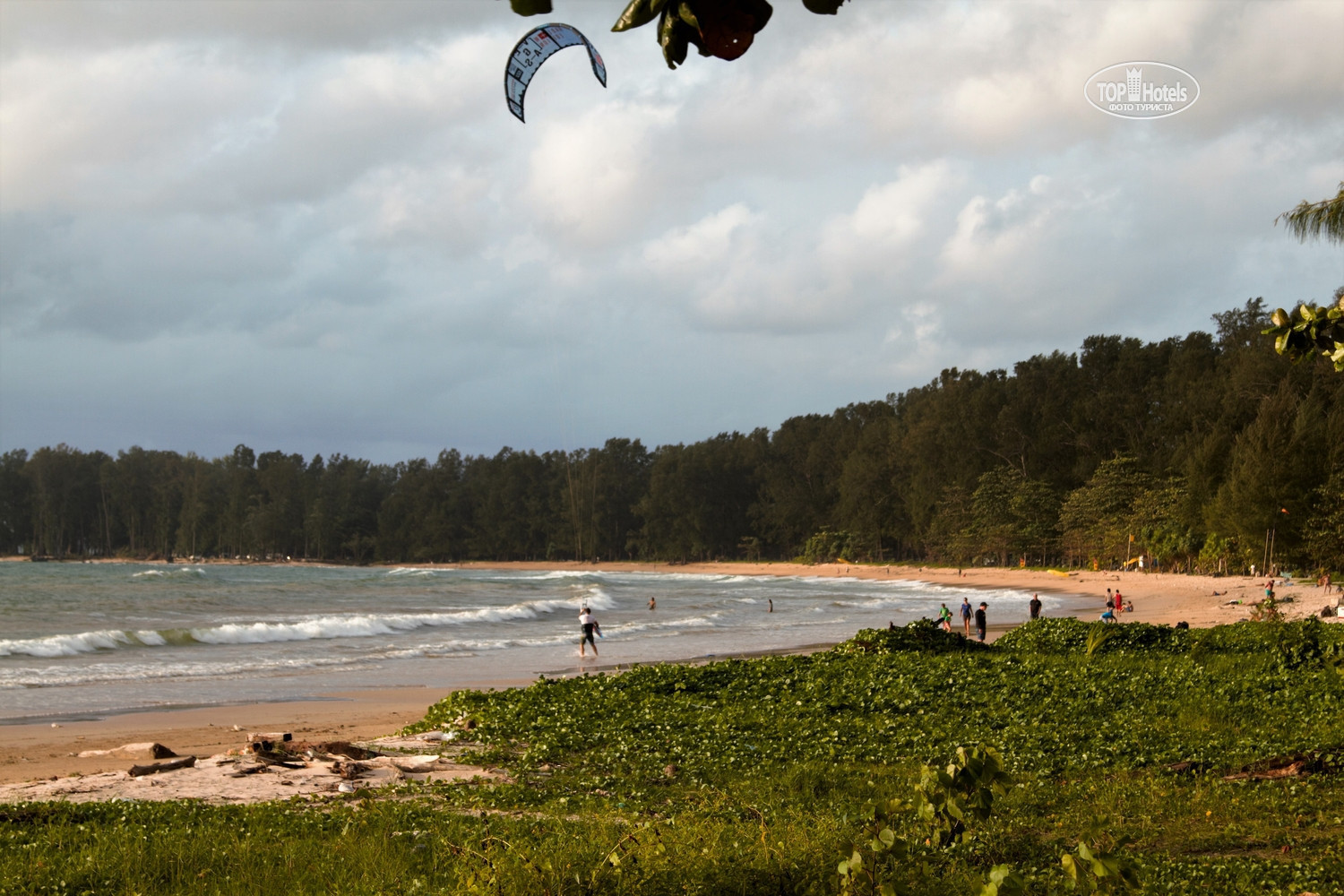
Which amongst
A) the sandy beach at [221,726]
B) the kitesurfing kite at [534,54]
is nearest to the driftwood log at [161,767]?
the sandy beach at [221,726]

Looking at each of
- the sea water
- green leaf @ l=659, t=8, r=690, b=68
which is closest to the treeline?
the sea water

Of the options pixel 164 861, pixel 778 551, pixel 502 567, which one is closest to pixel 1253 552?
pixel 164 861

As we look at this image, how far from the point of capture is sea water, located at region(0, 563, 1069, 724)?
21.6 metres

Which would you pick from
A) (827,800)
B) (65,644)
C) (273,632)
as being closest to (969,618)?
(827,800)

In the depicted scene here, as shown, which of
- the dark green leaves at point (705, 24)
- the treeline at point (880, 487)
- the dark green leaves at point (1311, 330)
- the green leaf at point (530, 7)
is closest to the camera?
the green leaf at point (530, 7)

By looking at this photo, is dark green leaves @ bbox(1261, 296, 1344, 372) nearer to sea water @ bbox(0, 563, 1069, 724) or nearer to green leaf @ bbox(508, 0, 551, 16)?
green leaf @ bbox(508, 0, 551, 16)

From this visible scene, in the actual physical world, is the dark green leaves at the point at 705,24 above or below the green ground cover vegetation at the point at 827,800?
above

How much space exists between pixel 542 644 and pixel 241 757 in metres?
20.8

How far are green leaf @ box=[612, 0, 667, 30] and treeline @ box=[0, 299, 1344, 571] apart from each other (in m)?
47.0

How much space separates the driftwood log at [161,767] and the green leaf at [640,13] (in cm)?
1066

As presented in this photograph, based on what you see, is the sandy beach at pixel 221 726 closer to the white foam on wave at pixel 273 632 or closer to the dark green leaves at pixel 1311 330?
the white foam on wave at pixel 273 632

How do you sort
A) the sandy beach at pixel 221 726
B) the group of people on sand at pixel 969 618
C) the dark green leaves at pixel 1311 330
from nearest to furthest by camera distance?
the dark green leaves at pixel 1311 330, the sandy beach at pixel 221 726, the group of people on sand at pixel 969 618

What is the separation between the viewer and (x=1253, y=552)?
49.4m

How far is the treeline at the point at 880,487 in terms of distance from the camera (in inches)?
2216
